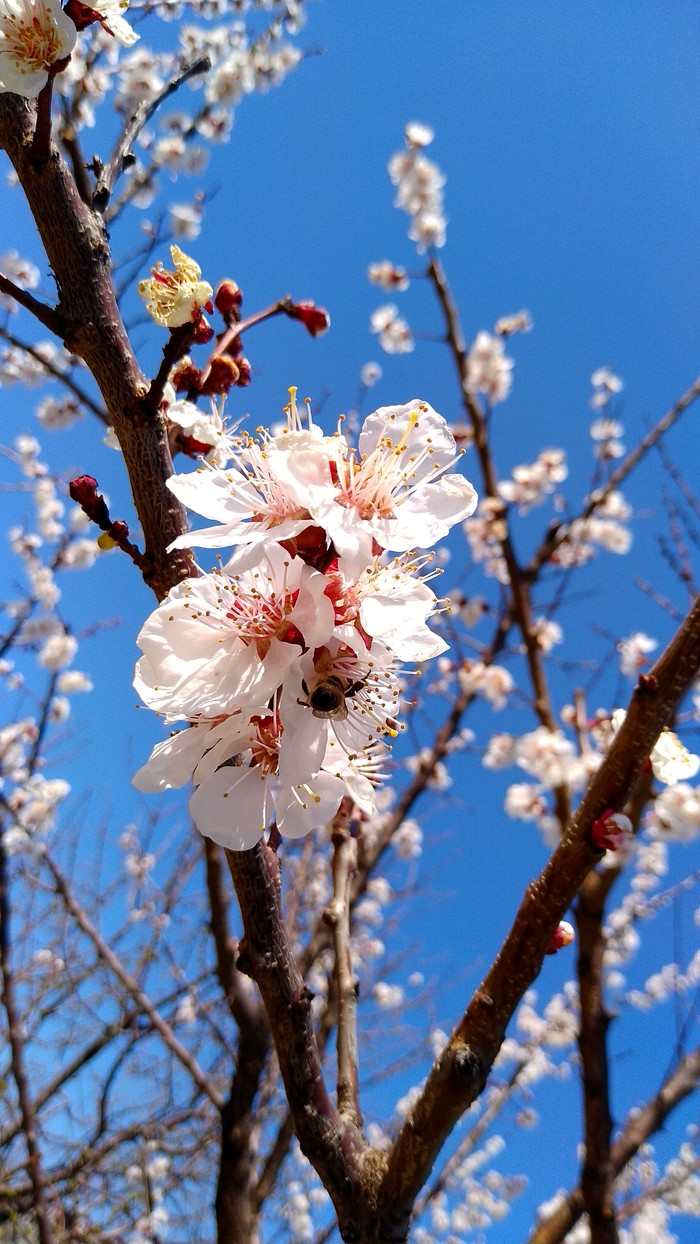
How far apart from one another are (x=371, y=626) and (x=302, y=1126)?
0.78 m

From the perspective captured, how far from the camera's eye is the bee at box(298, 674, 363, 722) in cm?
84

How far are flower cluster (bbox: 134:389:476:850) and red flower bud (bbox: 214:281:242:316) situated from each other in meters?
0.47

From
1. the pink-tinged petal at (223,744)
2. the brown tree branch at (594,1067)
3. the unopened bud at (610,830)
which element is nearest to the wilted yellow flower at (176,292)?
the pink-tinged petal at (223,744)

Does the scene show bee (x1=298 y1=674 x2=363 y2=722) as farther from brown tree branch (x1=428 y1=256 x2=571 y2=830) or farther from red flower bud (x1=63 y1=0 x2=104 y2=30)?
brown tree branch (x1=428 y1=256 x2=571 y2=830)

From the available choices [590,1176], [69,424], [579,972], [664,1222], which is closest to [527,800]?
[579,972]

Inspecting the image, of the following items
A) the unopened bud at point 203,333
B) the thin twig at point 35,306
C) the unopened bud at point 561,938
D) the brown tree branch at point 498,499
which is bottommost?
the unopened bud at point 561,938

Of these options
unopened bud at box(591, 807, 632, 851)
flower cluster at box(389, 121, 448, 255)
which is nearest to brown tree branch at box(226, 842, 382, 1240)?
unopened bud at box(591, 807, 632, 851)

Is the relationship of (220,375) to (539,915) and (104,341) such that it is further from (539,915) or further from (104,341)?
(539,915)

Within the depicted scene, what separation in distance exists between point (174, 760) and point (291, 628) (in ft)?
0.76

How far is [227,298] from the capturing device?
1.39 m

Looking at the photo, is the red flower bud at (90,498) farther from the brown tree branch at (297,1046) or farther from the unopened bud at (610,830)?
the unopened bud at (610,830)

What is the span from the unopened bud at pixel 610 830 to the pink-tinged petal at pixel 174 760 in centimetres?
53

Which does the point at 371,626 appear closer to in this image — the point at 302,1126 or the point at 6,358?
the point at 302,1126

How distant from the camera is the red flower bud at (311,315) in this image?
4.90ft
